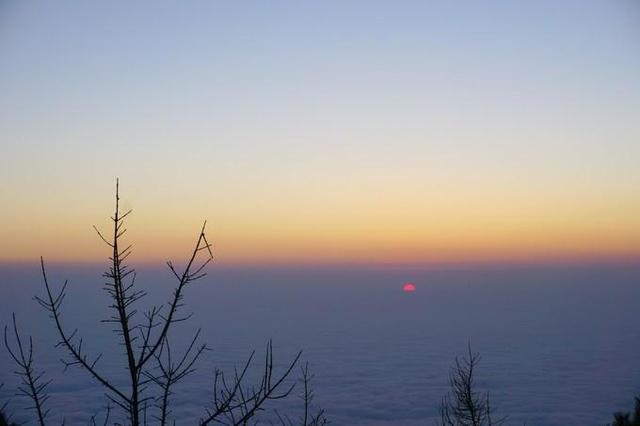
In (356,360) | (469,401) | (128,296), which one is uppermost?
(128,296)

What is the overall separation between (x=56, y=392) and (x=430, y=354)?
114 metres

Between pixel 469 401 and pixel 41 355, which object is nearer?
pixel 469 401

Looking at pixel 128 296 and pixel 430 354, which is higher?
pixel 128 296

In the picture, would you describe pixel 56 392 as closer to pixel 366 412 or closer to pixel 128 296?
pixel 366 412

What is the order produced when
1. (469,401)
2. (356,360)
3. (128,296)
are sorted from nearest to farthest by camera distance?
(128,296) → (469,401) → (356,360)

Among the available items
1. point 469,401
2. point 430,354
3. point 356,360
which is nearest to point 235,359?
point 356,360

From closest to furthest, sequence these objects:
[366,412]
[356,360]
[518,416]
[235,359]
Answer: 1. [518,416]
2. [366,412]
3. [235,359]
4. [356,360]

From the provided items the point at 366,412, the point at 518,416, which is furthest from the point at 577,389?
the point at 366,412

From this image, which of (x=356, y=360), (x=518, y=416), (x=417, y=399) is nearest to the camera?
(x=518, y=416)

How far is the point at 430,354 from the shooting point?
186 meters

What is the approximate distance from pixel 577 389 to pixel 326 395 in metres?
53.4

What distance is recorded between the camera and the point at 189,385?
4872 inches

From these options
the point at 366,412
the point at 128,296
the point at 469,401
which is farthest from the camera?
the point at 366,412

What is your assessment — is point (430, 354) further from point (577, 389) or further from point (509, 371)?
point (577, 389)
